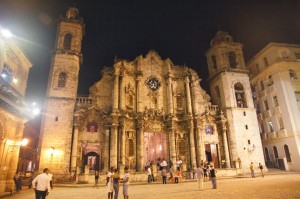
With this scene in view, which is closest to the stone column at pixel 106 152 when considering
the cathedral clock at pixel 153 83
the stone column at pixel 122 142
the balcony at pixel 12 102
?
the stone column at pixel 122 142

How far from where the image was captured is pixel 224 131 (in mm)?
29344

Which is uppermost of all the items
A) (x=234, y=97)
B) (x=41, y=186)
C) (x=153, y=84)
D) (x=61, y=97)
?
(x=153, y=84)

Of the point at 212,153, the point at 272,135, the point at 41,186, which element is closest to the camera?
the point at 41,186

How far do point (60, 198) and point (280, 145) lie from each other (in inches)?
1225

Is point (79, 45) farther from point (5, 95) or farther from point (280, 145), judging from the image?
point (280, 145)

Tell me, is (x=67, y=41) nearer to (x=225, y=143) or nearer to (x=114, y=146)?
(x=114, y=146)

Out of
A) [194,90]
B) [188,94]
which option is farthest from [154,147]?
[194,90]

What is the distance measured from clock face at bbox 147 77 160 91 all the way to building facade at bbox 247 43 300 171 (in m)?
18.2

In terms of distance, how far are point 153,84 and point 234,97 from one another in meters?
11.9

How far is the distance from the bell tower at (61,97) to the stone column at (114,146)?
4.58m

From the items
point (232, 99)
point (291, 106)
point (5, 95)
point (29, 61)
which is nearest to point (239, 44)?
point (232, 99)

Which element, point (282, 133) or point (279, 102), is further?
point (279, 102)

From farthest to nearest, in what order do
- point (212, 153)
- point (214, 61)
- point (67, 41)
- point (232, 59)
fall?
point (214, 61)
point (232, 59)
point (212, 153)
point (67, 41)

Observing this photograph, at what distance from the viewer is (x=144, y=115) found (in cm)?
2769
